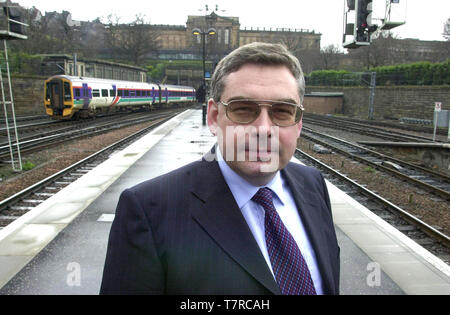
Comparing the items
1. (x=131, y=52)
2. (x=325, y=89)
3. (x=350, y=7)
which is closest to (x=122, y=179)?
(x=350, y=7)

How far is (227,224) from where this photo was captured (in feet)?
5.07

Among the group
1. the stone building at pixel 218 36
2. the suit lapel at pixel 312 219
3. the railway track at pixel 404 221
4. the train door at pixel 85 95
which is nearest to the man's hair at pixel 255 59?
the suit lapel at pixel 312 219

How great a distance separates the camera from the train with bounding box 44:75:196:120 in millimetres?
23578

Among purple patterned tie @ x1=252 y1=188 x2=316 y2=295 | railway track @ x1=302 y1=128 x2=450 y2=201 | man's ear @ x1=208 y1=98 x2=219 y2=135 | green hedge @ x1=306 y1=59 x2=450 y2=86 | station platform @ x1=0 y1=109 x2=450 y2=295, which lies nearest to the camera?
purple patterned tie @ x1=252 y1=188 x2=316 y2=295

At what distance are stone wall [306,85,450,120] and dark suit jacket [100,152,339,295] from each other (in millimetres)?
29501

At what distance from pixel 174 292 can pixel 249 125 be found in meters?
0.83

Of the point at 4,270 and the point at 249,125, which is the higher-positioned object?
the point at 249,125

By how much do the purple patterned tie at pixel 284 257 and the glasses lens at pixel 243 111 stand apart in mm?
371

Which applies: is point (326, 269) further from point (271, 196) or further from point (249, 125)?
point (249, 125)

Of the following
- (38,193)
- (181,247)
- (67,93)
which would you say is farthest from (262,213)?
(67,93)

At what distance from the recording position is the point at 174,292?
1454 millimetres

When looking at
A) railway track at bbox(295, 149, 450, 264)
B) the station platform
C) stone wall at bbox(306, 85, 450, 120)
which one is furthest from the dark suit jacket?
stone wall at bbox(306, 85, 450, 120)

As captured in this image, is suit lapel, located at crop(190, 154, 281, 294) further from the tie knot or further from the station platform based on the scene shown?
the station platform
